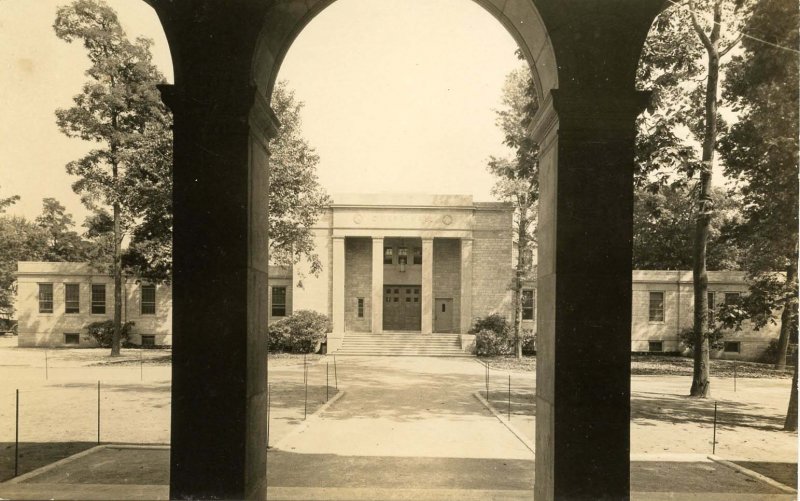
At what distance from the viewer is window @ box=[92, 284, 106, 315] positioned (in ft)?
116

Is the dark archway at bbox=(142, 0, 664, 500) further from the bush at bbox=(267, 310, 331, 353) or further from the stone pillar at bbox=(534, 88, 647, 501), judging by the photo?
the bush at bbox=(267, 310, 331, 353)

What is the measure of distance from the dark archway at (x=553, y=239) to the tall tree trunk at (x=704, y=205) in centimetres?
1361

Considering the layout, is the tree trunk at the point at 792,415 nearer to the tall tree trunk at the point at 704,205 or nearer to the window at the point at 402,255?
the tall tree trunk at the point at 704,205

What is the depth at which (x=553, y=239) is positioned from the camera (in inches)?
187

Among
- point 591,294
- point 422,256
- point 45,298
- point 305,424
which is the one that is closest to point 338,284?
point 422,256

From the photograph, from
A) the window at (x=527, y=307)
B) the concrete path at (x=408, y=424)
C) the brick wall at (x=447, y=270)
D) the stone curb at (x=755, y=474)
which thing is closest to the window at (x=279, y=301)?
the brick wall at (x=447, y=270)

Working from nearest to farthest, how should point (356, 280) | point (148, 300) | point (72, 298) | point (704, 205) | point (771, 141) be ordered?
point (771, 141) → point (704, 205) → point (72, 298) → point (148, 300) → point (356, 280)

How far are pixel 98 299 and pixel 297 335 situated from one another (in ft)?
46.6

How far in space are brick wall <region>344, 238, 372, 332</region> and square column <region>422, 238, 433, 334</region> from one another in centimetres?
391

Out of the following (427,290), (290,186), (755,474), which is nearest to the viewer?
(755,474)

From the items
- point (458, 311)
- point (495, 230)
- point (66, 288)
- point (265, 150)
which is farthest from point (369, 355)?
point (265, 150)

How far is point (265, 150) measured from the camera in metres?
5.43

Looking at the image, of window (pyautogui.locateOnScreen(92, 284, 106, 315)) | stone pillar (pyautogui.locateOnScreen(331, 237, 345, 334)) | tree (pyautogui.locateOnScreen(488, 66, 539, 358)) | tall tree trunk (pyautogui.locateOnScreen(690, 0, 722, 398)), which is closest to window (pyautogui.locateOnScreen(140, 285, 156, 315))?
window (pyautogui.locateOnScreen(92, 284, 106, 315))

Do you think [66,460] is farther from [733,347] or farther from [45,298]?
[733,347]
